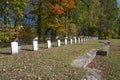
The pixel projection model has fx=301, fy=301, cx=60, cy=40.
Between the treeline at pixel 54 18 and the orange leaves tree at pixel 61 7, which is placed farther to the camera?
the orange leaves tree at pixel 61 7

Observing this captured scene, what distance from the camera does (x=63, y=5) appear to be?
46875 millimetres

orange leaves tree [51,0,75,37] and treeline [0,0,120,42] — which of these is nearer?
treeline [0,0,120,42]

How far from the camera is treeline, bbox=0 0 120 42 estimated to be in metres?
30.9

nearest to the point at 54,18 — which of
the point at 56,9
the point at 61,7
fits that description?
the point at 56,9

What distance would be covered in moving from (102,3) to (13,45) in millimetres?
67006

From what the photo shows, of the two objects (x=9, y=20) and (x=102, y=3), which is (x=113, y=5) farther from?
(x=9, y=20)

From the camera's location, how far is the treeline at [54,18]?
30.9 meters

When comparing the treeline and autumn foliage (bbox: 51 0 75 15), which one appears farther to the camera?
autumn foliage (bbox: 51 0 75 15)

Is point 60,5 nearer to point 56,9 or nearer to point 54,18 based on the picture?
point 56,9

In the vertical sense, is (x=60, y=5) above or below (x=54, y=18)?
above

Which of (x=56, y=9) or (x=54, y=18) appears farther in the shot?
(x=54, y=18)

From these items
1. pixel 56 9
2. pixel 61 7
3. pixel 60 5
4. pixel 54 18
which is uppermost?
pixel 60 5

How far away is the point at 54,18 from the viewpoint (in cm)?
4634

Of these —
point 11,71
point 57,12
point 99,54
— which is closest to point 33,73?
point 11,71
